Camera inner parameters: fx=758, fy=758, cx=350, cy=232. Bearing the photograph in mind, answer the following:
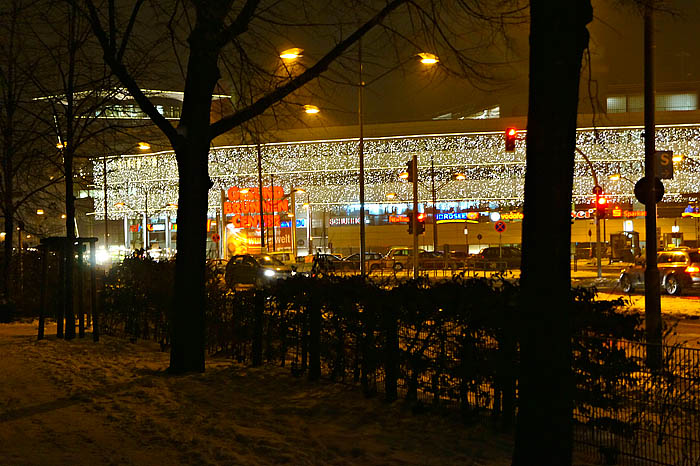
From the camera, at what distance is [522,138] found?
55500 mm

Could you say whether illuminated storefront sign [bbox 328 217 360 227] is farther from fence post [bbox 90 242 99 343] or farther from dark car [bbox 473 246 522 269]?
fence post [bbox 90 242 99 343]

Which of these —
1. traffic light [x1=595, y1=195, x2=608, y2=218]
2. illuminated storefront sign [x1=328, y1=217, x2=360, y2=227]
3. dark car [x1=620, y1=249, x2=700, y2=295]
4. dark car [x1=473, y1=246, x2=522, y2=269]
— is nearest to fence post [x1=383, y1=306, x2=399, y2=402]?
dark car [x1=620, y1=249, x2=700, y2=295]

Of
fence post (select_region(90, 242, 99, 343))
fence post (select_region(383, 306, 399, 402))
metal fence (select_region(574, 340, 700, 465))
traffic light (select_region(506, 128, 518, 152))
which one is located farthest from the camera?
traffic light (select_region(506, 128, 518, 152))

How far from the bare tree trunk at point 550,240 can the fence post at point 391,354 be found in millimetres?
3320

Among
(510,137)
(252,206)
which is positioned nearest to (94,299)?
(510,137)

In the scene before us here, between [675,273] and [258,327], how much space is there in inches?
786

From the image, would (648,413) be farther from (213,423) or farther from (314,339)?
(314,339)

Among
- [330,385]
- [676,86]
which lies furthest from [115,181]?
[330,385]

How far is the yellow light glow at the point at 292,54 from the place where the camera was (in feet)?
40.3

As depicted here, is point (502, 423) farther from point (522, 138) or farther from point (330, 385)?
point (522, 138)

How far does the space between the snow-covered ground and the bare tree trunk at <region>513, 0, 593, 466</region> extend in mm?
1514

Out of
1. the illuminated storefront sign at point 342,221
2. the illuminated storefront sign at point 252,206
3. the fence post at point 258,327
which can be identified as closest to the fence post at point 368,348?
the fence post at point 258,327

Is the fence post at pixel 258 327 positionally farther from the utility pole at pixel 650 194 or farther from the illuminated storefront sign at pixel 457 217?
the illuminated storefront sign at pixel 457 217

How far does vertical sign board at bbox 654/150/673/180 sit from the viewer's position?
13.3 metres
